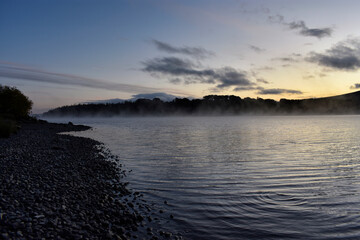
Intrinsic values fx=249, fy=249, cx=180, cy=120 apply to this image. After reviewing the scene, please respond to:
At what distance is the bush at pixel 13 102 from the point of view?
266 feet

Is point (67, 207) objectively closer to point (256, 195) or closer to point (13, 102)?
point (256, 195)

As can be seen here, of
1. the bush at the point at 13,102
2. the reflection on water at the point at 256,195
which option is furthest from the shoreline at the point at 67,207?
the bush at the point at 13,102

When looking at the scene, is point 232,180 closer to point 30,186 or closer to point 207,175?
point 207,175

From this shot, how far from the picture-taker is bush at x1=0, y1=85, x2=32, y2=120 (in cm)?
8112

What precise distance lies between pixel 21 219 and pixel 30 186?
178 inches

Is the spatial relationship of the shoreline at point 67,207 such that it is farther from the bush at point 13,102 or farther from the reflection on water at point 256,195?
the bush at point 13,102

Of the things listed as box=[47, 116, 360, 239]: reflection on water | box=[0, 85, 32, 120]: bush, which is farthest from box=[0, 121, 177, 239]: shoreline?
box=[0, 85, 32, 120]: bush

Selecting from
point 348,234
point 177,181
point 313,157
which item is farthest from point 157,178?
→ point 313,157

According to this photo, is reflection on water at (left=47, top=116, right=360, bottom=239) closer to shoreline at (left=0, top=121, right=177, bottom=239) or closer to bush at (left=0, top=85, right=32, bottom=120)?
shoreline at (left=0, top=121, right=177, bottom=239)

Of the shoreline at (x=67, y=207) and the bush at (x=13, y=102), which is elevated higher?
the bush at (x=13, y=102)

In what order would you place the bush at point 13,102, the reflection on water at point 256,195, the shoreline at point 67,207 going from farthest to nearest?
the bush at point 13,102 < the reflection on water at point 256,195 < the shoreline at point 67,207

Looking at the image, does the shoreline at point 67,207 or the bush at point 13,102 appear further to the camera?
the bush at point 13,102

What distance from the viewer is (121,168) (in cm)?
2191

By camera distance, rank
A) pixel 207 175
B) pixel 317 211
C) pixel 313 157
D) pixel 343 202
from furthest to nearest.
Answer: pixel 313 157 < pixel 207 175 < pixel 343 202 < pixel 317 211
